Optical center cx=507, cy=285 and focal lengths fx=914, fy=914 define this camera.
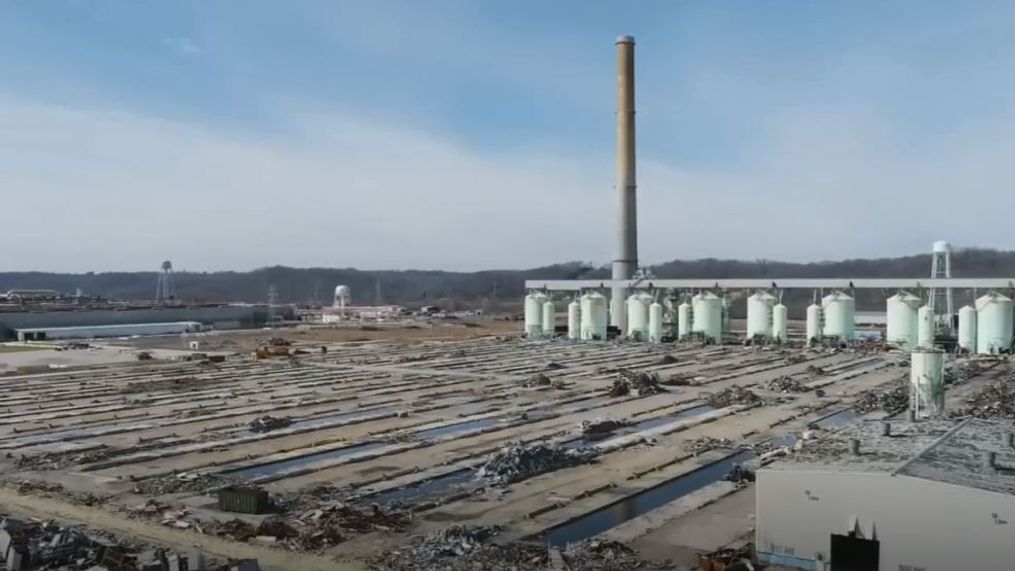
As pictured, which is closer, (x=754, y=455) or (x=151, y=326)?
(x=754, y=455)

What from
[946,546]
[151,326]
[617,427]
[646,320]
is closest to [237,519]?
[946,546]

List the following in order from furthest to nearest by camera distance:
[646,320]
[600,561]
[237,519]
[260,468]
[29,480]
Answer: [646,320]
[260,468]
[29,480]
[237,519]
[600,561]

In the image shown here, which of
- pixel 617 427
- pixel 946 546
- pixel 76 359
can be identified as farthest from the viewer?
pixel 76 359

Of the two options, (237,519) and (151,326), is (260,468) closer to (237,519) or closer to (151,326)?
(237,519)

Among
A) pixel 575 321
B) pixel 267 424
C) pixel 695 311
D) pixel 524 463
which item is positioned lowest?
pixel 267 424

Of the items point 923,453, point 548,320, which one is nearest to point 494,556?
point 923,453

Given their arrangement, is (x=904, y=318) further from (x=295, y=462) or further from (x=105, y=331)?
(x=105, y=331)

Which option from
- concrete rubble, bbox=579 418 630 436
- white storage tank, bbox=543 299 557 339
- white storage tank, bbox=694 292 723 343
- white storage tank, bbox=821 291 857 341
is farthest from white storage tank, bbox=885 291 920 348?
concrete rubble, bbox=579 418 630 436
